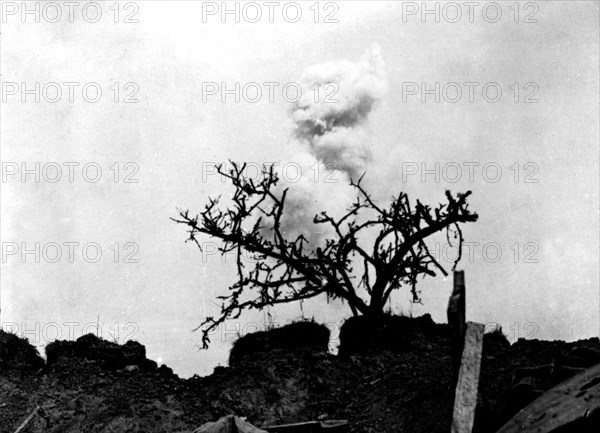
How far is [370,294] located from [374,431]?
523 cm

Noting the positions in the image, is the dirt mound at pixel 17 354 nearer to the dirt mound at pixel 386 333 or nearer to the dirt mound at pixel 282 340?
the dirt mound at pixel 282 340

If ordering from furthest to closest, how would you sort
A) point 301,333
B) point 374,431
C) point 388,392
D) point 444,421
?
point 301,333
point 388,392
point 374,431
point 444,421

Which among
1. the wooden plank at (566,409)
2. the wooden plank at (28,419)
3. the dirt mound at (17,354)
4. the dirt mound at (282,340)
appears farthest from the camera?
the dirt mound at (282,340)

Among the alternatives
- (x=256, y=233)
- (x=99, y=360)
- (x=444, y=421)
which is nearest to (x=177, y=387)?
(x=99, y=360)

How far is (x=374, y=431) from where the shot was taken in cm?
1066

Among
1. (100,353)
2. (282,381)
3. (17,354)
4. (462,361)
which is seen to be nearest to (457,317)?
(462,361)

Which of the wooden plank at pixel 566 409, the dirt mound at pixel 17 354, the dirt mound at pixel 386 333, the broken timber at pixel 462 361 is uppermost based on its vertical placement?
the dirt mound at pixel 17 354

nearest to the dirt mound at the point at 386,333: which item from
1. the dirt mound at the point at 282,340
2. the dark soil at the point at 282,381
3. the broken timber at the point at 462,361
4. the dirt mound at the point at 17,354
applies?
the dark soil at the point at 282,381

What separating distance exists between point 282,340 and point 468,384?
7003mm

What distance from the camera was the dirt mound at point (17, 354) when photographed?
1387 centimetres

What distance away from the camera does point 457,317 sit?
8297 mm

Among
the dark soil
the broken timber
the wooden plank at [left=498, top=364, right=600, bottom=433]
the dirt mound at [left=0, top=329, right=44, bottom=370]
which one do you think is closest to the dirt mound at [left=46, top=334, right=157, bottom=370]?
the dark soil

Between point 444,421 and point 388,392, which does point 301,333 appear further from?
point 444,421

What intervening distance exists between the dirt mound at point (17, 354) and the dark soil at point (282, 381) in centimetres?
2
